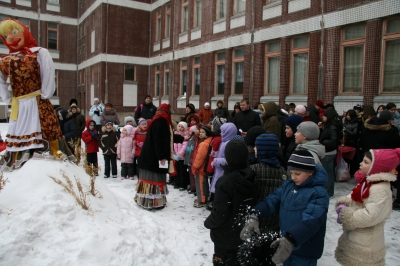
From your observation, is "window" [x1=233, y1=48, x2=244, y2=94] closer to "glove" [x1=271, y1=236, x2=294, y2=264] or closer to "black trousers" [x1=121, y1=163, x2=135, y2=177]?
"black trousers" [x1=121, y1=163, x2=135, y2=177]

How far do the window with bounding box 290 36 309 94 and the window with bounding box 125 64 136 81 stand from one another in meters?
13.5

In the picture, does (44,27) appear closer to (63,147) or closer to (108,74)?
(108,74)

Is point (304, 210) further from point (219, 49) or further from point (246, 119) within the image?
point (219, 49)

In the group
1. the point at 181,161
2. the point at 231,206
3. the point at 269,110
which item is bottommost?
the point at 181,161

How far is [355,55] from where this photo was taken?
32.7ft

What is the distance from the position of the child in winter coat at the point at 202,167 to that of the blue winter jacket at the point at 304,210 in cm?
318

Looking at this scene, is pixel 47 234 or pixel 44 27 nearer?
pixel 47 234

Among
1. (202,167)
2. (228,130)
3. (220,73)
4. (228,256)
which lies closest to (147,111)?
(220,73)

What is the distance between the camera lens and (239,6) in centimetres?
1438

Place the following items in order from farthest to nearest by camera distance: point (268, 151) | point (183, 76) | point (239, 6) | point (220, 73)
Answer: point (183, 76), point (220, 73), point (239, 6), point (268, 151)

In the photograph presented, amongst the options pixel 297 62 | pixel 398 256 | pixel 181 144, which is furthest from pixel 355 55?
pixel 398 256

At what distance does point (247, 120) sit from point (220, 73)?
8.66 meters

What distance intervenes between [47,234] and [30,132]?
1693 millimetres

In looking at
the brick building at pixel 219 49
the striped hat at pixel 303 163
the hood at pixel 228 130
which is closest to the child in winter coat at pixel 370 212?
the striped hat at pixel 303 163
